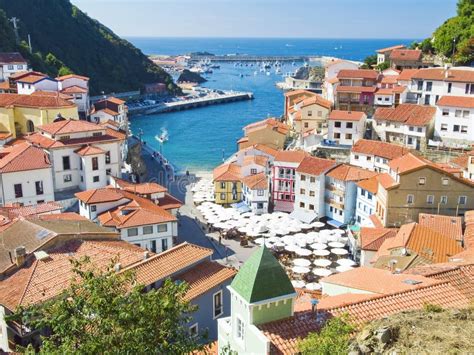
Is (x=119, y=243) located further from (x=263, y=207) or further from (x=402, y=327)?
(x=263, y=207)

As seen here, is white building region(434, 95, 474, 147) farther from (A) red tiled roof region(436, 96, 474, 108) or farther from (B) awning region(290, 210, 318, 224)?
(B) awning region(290, 210, 318, 224)

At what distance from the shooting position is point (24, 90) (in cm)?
6159

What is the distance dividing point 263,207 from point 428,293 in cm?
3285

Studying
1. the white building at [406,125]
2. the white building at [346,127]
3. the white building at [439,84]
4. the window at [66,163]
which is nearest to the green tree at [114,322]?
the window at [66,163]

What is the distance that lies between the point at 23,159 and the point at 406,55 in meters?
57.7

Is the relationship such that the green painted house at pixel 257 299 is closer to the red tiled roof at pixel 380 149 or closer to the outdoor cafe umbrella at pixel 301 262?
the outdoor cafe umbrella at pixel 301 262

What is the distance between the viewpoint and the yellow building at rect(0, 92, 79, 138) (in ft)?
167

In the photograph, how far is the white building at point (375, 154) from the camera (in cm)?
4734

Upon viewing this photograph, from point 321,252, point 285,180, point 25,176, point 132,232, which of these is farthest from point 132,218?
point 285,180

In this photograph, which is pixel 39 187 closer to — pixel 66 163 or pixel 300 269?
pixel 66 163

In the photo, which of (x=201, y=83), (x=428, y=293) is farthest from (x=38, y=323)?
(x=201, y=83)

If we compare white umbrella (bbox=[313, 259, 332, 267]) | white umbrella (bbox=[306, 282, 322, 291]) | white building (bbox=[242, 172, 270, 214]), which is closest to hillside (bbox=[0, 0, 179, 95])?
white building (bbox=[242, 172, 270, 214])

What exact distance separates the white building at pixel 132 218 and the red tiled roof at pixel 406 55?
51818mm

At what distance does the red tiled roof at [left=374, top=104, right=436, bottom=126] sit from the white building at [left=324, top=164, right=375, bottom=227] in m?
12.6
